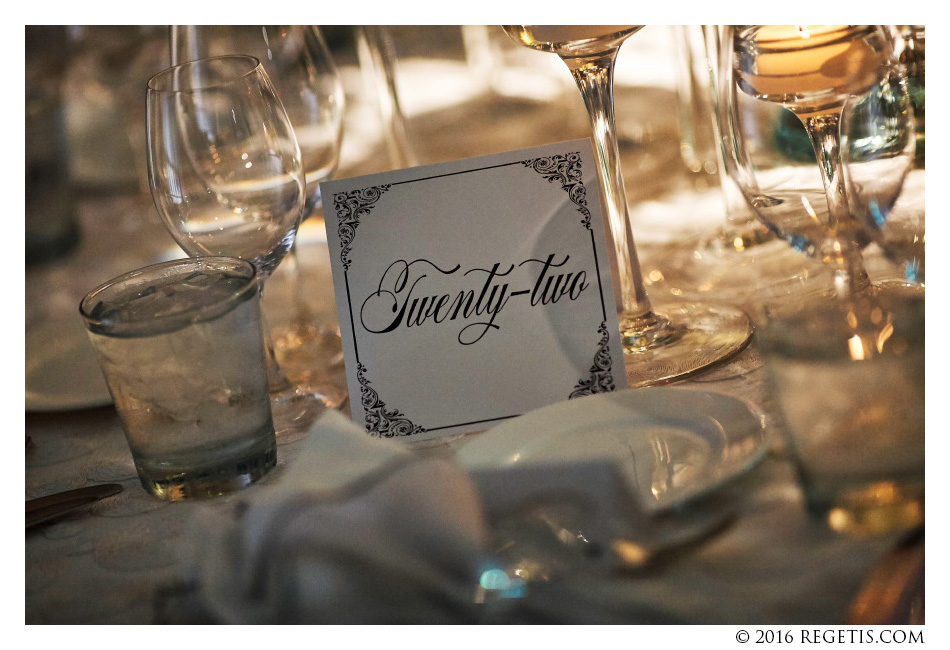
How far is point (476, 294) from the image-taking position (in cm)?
62

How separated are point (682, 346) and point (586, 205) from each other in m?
0.15

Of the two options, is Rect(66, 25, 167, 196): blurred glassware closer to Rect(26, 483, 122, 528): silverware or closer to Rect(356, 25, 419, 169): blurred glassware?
Rect(356, 25, 419, 169): blurred glassware

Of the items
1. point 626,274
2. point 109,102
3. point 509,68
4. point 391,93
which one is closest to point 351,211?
point 626,274

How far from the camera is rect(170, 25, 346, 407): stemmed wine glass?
83 centimetres

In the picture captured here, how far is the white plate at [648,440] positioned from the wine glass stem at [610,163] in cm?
18

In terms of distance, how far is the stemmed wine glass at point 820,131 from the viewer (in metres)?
0.59

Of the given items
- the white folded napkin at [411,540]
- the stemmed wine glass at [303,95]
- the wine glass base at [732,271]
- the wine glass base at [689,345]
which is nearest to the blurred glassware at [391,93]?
the stemmed wine glass at [303,95]

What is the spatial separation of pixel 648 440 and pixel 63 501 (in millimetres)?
359

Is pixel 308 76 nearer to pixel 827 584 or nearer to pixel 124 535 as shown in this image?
pixel 124 535

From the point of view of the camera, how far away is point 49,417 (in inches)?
28.9

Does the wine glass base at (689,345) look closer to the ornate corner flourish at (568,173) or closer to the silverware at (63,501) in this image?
the ornate corner flourish at (568,173)

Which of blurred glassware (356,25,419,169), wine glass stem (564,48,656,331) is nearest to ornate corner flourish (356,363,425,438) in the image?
wine glass stem (564,48,656,331)

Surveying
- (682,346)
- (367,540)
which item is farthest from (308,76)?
(367,540)

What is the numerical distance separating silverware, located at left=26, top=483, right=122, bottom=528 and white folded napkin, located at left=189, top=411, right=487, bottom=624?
144mm
